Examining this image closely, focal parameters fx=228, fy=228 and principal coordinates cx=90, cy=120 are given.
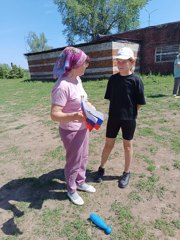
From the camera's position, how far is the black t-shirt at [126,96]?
2994 mm

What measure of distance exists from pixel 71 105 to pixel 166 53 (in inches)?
704

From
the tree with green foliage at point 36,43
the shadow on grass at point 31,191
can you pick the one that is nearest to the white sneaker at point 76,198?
the shadow on grass at point 31,191

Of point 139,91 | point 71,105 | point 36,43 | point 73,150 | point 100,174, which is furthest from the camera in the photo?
point 36,43

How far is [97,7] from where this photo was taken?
1276 inches

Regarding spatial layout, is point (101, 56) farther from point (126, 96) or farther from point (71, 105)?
point (71, 105)

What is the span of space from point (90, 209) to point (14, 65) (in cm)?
3137

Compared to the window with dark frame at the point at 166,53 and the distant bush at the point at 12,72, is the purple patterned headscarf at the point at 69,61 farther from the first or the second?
the distant bush at the point at 12,72

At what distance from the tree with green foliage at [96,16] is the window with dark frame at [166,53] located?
16.8 metres

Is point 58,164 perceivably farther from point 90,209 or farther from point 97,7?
point 97,7

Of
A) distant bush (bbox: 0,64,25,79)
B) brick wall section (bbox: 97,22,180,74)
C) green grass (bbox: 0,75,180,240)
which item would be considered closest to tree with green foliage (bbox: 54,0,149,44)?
distant bush (bbox: 0,64,25,79)

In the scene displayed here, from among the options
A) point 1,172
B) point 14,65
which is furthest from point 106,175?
point 14,65

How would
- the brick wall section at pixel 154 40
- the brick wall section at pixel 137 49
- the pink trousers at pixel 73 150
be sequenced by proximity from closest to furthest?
the pink trousers at pixel 73 150, the brick wall section at pixel 137 49, the brick wall section at pixel 154 40

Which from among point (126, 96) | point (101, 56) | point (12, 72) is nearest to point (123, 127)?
point (126, 96)

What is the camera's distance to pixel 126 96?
9.93ft
